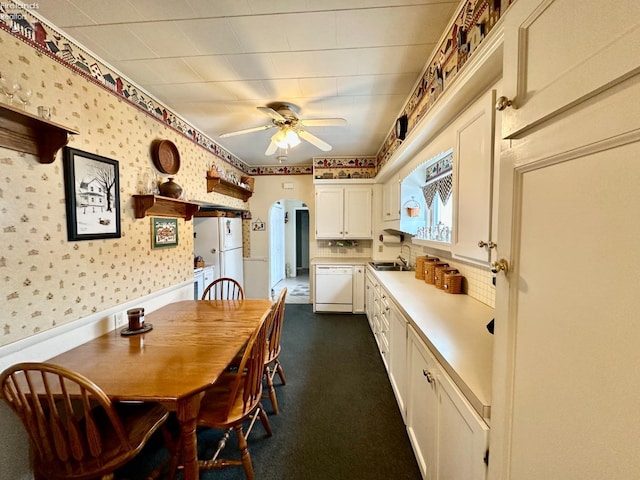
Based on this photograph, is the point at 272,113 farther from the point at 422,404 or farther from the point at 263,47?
the point at 422,404

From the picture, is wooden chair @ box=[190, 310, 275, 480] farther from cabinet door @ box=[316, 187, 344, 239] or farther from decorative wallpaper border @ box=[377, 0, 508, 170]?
cabinet door @ box=[316, 187, 344, 239]

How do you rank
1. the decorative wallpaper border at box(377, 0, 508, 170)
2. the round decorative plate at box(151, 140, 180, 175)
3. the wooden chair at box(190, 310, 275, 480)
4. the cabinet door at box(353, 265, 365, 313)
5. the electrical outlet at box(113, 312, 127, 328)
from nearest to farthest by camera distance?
the decorative wallpaper border at box(377, 0, 508, 170)
the wooden chair at box(190, 310, 275, 480)
the electrical outlet at box(113, 312, 127, 328)
the round decorative plate at box(151, 140, 180, 175)
the cabinet door at box(353, 265, 365, 313)

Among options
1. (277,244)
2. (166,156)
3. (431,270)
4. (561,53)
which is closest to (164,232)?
(166,156)

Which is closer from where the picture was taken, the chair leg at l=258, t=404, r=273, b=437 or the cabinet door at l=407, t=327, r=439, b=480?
the cabinet door at l=407, t=327, r=439, b=480

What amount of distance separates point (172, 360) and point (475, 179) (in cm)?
185

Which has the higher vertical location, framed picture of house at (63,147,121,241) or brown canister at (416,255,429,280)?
framed picture of house at (63,147,121,241)

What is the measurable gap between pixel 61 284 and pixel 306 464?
6.01ft

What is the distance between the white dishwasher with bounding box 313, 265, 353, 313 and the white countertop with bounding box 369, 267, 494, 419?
1.82 meters

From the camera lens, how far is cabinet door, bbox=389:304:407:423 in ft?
6.12

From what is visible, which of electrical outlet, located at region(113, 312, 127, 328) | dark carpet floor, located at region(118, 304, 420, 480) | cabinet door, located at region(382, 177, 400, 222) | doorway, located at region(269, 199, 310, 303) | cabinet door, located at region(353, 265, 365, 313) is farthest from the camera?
doorway, located at region(269, 199, 310, 303)

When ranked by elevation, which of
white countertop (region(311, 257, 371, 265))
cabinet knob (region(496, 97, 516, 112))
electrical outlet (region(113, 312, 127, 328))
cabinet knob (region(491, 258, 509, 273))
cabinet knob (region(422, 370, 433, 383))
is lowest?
cabinet knob (region(422, 370, 433, 383))

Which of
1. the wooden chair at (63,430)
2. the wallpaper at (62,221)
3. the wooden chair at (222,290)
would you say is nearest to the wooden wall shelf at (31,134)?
the wallpaper at (62,221)

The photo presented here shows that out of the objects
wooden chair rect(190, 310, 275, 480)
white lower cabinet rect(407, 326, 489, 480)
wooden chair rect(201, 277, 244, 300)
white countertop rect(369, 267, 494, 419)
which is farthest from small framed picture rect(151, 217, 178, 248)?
white lower cabinet rect(407, 326, 489, 480)

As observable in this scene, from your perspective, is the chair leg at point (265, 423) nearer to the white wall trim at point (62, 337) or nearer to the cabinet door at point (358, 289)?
the white wall trim at point (62, 337)
